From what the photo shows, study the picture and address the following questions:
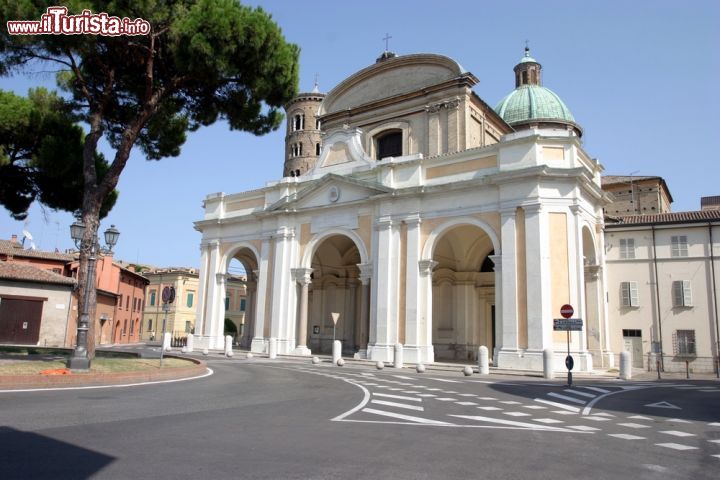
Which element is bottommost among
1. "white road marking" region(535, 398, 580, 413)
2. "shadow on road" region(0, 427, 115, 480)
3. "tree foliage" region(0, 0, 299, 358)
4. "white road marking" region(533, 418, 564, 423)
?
"white road marking" region(535, 398, 580, 413)

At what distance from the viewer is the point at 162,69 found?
17.7 meters

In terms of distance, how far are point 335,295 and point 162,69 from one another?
18017 mm

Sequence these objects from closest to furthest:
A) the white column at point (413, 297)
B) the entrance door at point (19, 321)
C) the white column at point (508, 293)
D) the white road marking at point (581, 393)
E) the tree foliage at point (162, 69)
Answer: the white road marking at point (581, 393), the tree foliage at point (162, 69), the white column at point (508, 293), the white column at point (413, 297), the entrance door at point (19, 321)

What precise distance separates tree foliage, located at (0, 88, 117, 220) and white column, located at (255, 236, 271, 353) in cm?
1094

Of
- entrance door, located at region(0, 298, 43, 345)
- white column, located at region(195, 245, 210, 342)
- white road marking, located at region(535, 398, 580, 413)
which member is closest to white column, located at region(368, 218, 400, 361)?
white column, located at region(195, 245, 210, 342)

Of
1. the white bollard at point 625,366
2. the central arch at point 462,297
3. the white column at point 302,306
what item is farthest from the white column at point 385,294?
the white bollard at point 625,366

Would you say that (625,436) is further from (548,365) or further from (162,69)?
(162,69)

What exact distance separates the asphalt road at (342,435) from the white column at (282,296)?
51.6 feet

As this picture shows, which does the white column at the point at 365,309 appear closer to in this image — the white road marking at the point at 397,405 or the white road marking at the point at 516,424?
the white road marking at the point at 397,405

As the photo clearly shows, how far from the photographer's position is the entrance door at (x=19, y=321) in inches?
1219

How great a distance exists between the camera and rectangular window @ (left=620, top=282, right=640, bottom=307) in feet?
89.0

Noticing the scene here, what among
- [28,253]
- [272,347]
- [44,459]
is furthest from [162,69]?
[28,253]

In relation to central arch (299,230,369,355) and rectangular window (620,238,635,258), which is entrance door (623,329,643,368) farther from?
central arch (299,230,369,355)

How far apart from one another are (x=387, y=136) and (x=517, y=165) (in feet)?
36.6
